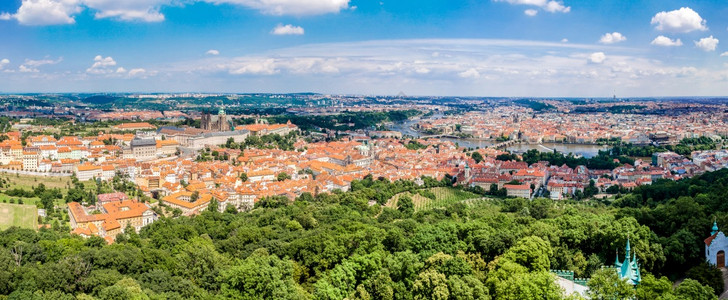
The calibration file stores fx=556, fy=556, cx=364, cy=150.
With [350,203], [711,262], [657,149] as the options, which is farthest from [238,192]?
[657,149]

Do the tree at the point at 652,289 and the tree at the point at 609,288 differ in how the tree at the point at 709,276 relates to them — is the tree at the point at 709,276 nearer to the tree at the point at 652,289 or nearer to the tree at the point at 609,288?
the tree at the point at 652,289

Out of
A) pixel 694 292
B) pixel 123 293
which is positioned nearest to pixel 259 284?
pixel 123 293

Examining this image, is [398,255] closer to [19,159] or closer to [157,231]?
[157,231]

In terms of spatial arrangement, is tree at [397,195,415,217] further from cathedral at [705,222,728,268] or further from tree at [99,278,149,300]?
tree at [99,278,149,300]

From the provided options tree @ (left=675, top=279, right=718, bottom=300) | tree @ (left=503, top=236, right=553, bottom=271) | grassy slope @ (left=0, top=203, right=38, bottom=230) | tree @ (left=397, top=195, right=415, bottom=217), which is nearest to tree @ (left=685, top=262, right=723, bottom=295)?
tree @ (left=675, top=279, right=718, bottom=300)

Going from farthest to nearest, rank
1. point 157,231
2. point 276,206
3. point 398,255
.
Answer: point 276,206 → point 157,231 → point 398,255

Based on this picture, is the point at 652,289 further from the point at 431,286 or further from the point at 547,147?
the point at 547,147
